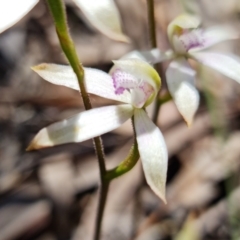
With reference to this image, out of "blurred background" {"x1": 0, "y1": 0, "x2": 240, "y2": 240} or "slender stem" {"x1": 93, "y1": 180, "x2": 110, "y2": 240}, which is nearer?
"slender stem" {"x1": 93, "y1": 180, "x2": 110, "y2": 240}

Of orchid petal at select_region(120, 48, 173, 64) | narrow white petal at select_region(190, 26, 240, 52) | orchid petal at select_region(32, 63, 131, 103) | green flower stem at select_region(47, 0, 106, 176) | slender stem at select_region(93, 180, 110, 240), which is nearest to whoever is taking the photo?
green flower stem at select_region(47, 0, 106, 176)

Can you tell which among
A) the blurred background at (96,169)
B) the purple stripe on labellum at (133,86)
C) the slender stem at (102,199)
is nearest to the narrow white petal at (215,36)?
the blurred background at (96,169)

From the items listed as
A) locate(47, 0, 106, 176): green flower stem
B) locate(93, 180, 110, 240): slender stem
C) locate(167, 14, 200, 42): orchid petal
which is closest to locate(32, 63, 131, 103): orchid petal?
locate(47, 0, 106, 176): green flower stem

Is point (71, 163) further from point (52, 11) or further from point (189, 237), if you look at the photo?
point (52, 11)

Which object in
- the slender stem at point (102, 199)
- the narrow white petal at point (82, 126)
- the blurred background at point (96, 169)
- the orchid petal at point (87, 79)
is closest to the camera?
the narrow white petal at point (82, 126)

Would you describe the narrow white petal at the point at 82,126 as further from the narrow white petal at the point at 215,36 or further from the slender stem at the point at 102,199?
the narrow white petal at the point at 215,36

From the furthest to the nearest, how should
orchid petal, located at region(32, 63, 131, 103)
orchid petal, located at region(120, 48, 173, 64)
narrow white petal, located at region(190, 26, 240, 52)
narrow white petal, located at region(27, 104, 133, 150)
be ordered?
narrow white petal, located at region(190, 26, 240, 52)
orchid petal, located at region(120, 48, 173, 64)
orchid petal, located at region(32, 63, 131, 103)
narrow white petal, located at region(27, 104, 133, 150)

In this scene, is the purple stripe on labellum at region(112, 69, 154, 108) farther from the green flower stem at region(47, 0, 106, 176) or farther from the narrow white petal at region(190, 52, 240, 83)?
the narrow white petal at region(190, 52, 240, 83)
